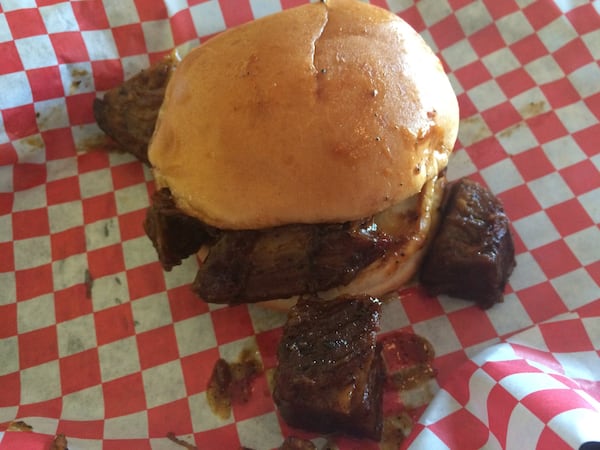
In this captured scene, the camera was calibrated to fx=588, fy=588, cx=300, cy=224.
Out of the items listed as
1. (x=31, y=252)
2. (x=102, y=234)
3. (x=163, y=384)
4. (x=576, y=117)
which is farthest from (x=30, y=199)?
(x=576, y=117)

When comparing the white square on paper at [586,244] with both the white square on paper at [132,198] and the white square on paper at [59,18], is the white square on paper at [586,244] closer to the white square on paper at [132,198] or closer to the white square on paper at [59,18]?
the white square on paper at [132,198]

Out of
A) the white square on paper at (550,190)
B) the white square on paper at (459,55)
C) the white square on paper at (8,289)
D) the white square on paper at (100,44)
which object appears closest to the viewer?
the white square on paper at (8,289)

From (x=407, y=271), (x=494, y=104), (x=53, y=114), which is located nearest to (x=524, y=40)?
(x=494, y=104)

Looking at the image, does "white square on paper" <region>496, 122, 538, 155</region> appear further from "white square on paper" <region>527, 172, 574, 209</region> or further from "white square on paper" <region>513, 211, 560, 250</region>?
"white square on paper" <region>513, 211, 560, 250</region>

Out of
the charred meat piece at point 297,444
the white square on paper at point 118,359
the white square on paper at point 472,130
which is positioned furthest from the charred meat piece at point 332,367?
the white square on paper at point 472,130

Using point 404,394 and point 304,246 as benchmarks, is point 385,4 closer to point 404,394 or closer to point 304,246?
point 304,246

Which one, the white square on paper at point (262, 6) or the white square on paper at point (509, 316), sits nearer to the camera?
the white square on paper at point (509, 316)
